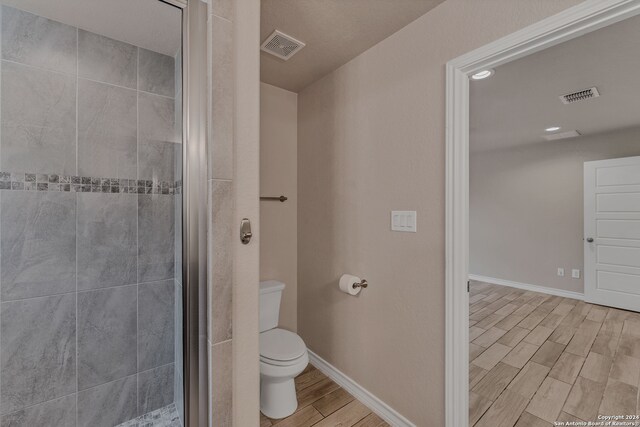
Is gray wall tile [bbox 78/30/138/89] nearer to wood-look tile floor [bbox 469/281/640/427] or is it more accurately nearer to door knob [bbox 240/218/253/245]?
door knob [bbox 240/218/253/245]

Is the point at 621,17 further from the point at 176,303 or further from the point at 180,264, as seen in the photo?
the point at 176,303

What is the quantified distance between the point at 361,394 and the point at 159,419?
128 cm

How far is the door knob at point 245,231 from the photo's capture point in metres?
1.10

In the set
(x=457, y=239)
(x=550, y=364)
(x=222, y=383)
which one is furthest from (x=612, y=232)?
(x=222, y=383)

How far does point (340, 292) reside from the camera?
2.06 meters

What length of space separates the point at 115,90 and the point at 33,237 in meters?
0.64

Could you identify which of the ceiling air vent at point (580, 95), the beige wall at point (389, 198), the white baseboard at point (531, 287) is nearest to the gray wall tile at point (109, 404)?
the beige wall at point (389, 198)

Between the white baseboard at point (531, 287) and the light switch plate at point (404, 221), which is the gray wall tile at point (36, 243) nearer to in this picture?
the light switch plate at point (404, 221)

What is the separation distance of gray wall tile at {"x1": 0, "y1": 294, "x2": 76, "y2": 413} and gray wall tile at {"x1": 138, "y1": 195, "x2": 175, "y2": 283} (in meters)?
0.33

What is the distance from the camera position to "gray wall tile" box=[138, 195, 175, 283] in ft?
3.57

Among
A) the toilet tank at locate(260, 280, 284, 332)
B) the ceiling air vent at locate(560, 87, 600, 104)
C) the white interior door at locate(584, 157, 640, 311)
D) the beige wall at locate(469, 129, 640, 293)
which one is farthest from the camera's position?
the beige wall at locate(469, 129, 640, 293)

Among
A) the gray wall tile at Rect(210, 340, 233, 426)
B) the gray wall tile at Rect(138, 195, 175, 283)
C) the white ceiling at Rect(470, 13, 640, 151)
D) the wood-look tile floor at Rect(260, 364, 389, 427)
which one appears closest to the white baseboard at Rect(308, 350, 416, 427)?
the wood-look tile floor at Rect(260, 364, 389, 427)

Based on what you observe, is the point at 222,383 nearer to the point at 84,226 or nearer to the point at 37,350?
the point at 37,350

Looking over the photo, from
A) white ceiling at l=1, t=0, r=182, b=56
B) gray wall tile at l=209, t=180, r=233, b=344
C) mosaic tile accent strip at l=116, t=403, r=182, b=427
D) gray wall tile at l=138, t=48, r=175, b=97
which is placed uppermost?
white ceiling at l=1, t=0, r=182, b=56
